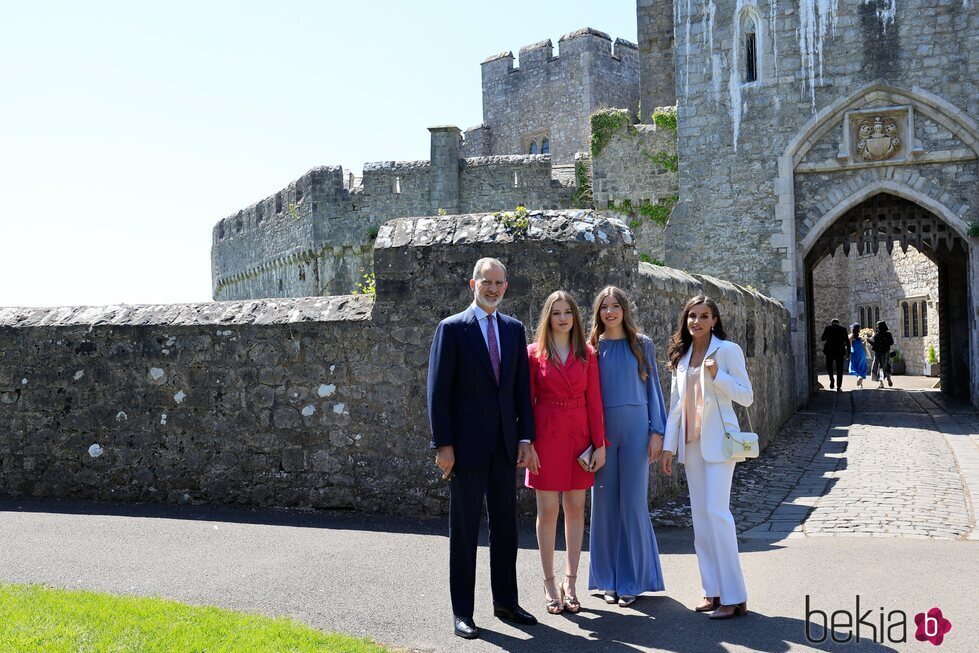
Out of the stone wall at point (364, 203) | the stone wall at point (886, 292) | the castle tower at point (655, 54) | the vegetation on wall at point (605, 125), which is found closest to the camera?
the vegetation on wall at point (605, 125)

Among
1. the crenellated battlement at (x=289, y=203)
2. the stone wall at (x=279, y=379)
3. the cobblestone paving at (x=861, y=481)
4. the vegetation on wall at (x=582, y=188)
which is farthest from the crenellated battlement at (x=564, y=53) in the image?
the stone wall at (x=279, y=379)

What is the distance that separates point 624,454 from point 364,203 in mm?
20388

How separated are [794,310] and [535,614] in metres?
13.5

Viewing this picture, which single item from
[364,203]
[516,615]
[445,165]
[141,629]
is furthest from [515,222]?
[364,203]

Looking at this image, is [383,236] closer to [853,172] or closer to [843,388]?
[853,172]

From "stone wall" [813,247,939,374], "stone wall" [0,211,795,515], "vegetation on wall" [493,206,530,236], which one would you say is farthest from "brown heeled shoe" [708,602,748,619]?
"stone wall" [813,247,939,374]

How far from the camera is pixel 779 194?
16547 mm

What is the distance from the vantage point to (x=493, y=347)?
13.9 ft

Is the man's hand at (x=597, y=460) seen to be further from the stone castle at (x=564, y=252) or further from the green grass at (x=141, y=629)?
the stone castle at (x=564, y=252)

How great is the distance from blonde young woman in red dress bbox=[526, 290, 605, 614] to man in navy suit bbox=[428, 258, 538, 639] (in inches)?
5.9

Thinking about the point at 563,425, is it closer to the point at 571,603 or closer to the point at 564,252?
the point at 571,603

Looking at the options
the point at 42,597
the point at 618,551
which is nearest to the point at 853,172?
the point at 618,551

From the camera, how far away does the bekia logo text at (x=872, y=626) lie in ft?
12.3

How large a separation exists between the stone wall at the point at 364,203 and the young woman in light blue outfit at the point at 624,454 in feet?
57.0
